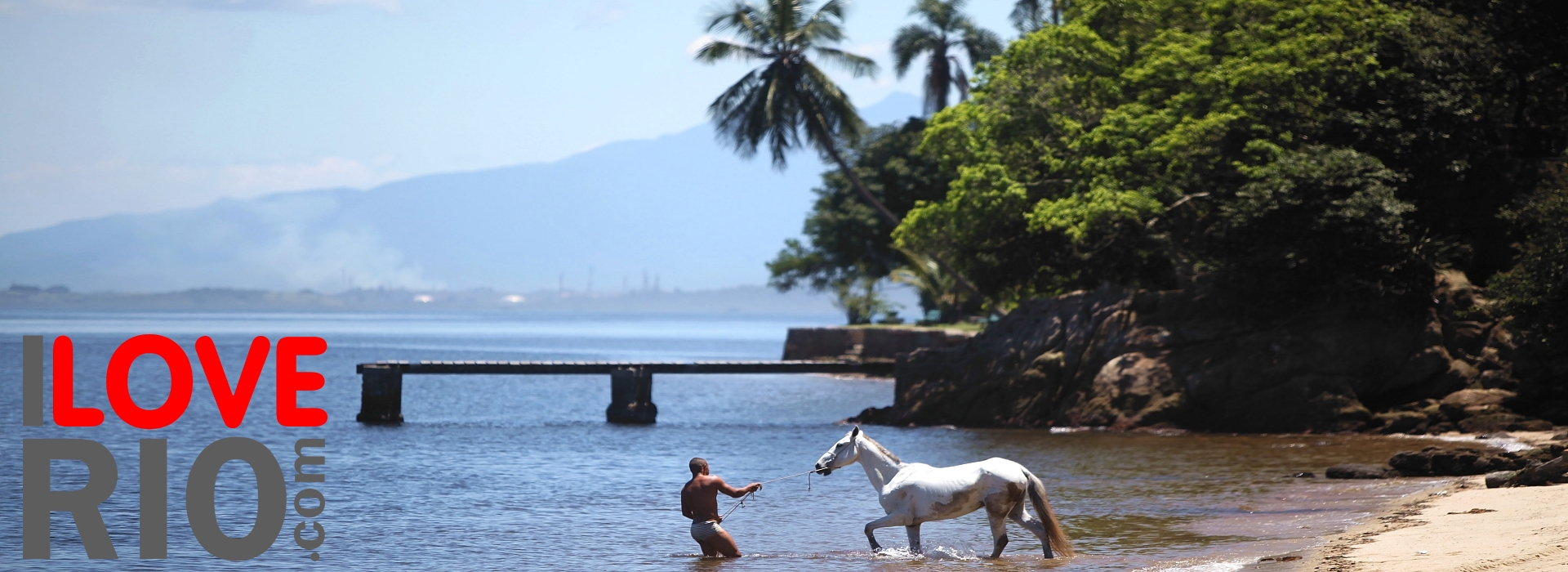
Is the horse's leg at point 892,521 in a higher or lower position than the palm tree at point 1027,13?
lower

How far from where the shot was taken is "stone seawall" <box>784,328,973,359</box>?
183 feet

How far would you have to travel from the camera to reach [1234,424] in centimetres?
3003

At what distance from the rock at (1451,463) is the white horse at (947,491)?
8.92 metres

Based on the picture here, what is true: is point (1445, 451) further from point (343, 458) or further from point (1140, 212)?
point (343, 458)

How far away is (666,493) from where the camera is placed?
22656mm

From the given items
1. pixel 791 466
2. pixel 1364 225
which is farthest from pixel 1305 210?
pixel 791 466

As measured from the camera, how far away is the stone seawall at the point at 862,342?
5569cm

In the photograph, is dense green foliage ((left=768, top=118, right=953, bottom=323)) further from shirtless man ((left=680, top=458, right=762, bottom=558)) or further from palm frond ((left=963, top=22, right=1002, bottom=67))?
shirtless man ((left=680, top=458, right=762, bottom=558))

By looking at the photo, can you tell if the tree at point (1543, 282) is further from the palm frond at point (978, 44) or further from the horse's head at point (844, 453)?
the palm frond at point (978, 44)

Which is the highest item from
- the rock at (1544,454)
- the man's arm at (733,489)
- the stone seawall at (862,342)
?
the stone seawall at (862,342)

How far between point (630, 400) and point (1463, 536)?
90.4ft

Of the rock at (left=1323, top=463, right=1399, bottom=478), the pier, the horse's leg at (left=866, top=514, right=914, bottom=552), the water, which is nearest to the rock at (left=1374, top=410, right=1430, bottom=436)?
the water

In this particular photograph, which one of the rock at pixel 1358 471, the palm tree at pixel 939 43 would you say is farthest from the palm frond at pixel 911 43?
the rock at pixel 1358 471

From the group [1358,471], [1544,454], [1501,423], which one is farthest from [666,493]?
[1501,423]
